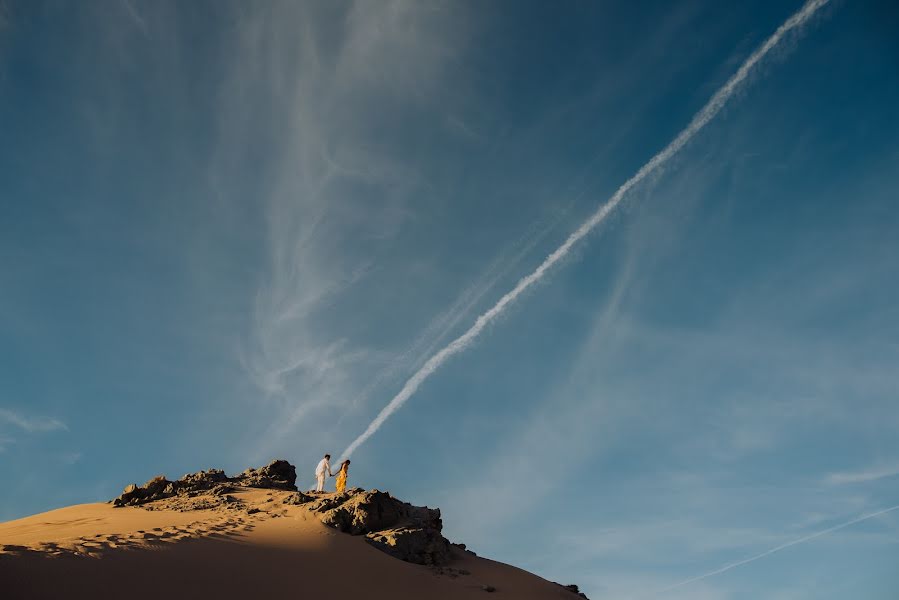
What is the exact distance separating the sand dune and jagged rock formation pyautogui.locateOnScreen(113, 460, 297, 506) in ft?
2.70

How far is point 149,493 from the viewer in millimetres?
21094

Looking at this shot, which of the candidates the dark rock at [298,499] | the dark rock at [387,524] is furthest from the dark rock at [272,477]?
the dark rock at [387,524]

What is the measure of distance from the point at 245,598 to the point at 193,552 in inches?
80.7

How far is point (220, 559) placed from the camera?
12.4 meters

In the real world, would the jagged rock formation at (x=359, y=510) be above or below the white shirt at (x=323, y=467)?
below

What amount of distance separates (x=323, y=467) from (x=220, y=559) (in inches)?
463

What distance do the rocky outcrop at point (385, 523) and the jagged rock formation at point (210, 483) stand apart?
4832 mm

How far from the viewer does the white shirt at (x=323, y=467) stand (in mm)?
24031

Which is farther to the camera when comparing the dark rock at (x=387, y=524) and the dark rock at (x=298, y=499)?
the dark rock at (x=298, y=499)

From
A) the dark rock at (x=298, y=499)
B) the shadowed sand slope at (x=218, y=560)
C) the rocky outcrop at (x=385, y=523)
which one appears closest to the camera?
the shadowed sand slope at (x=218, y=560)

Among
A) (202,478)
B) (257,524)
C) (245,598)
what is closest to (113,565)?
(245,598)

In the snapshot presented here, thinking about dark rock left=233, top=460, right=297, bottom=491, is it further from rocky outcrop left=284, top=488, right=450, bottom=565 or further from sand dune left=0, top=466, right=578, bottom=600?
rocky outcrop left=284, top=488, right=450, bottom=565

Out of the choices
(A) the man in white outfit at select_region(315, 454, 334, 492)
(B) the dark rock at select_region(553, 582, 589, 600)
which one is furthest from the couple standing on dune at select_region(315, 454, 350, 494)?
(B) the dark rock at select_region(553, 582, 589, 600)

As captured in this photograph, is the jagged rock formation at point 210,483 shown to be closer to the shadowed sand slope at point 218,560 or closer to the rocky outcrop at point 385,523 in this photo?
the shadowed sand slope at point 218,560
